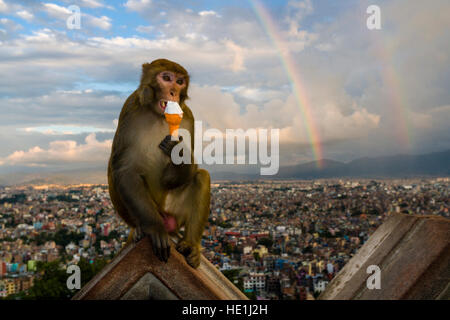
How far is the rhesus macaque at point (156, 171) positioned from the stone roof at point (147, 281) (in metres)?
0.52

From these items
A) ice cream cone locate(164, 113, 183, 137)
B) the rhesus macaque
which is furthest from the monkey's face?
ice cream cone locate(164, 113, 183, 137)

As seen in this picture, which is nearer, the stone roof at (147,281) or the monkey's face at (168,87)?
the stone roof at (147,281)

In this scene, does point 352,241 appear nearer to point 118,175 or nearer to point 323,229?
point 323,229

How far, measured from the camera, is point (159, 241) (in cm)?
227

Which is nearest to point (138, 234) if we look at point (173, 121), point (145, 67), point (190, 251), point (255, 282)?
point (190, 251)

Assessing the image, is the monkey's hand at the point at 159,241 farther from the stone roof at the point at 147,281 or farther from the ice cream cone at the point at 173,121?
the ice cream cone at the point at 173,121

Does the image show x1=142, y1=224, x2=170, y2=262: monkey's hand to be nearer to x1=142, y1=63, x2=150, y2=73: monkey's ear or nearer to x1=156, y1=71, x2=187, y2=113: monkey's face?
x1=156, y1=71, x2=187, y2=113: monkey's face

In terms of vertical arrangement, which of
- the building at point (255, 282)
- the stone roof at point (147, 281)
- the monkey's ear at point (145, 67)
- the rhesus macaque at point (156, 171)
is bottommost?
the building at point (255, 282)

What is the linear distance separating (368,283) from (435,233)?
0.41m

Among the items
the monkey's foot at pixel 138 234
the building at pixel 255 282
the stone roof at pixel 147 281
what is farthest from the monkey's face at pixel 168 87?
the building at pixel 255 282

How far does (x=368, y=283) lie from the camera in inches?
84.1

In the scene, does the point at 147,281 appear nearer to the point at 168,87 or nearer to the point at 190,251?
the point at 190,251

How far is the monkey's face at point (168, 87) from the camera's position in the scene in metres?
2.97

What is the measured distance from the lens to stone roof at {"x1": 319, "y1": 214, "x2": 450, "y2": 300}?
1923 mm
